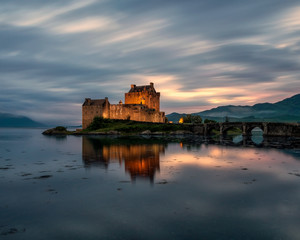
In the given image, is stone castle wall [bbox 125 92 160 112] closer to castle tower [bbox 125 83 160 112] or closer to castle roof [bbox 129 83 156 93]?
castle tower [bbox 125 83 160 112]

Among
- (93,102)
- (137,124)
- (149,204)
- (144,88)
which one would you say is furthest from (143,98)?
(149,204)

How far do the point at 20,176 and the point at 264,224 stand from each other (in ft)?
75.1

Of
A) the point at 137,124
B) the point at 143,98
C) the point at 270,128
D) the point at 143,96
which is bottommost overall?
the point at 270,128

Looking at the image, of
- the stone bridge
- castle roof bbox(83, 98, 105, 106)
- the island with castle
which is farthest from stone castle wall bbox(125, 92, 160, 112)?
the stone bridge

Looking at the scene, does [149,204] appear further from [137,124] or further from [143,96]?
[143,96]

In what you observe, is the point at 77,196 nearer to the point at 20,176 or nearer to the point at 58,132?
the point at 20,176

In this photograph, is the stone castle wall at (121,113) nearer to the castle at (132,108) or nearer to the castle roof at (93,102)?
the castle at (132,108)

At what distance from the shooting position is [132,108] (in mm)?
130625

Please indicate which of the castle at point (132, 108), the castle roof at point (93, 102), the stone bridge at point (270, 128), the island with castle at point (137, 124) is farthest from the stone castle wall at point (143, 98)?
the stone bridge at point (270, 128)

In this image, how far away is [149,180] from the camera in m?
22.9

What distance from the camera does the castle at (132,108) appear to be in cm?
12144

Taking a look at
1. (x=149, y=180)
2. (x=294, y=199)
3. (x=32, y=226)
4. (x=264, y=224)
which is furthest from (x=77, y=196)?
(x=294, y=199)

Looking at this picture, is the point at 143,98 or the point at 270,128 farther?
the point at 143,98

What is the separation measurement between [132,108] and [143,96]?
15698 millimetres
